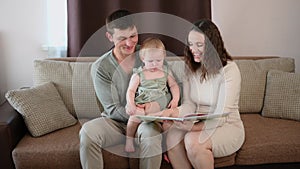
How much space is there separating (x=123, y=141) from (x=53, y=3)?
134 cm

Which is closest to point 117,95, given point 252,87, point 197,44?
point 197,44

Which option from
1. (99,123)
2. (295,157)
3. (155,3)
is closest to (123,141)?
(99,123)

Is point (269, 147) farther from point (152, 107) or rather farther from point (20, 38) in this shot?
point (20, 38)

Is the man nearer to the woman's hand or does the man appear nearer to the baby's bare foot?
the baby's bare foot

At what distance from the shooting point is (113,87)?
6.55 feet

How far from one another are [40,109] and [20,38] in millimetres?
922

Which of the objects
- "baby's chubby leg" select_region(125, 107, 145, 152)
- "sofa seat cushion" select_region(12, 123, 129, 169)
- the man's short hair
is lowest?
"sofa seat cushion" select_region(12, 123, 129, 169)

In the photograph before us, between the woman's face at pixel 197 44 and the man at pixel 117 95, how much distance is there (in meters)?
0.32

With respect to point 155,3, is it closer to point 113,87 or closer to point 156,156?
point 113,87

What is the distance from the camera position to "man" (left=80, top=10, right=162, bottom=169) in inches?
71.7

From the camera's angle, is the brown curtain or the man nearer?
the man

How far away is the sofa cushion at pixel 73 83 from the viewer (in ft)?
7.36

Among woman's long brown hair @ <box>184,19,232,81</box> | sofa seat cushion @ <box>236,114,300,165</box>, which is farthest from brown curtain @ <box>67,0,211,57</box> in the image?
sofa seat cushion @ <box>236,114,300,165</box>

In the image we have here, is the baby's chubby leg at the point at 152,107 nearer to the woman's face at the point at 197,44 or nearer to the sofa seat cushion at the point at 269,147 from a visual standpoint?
the woman's face at the point at 197,44
